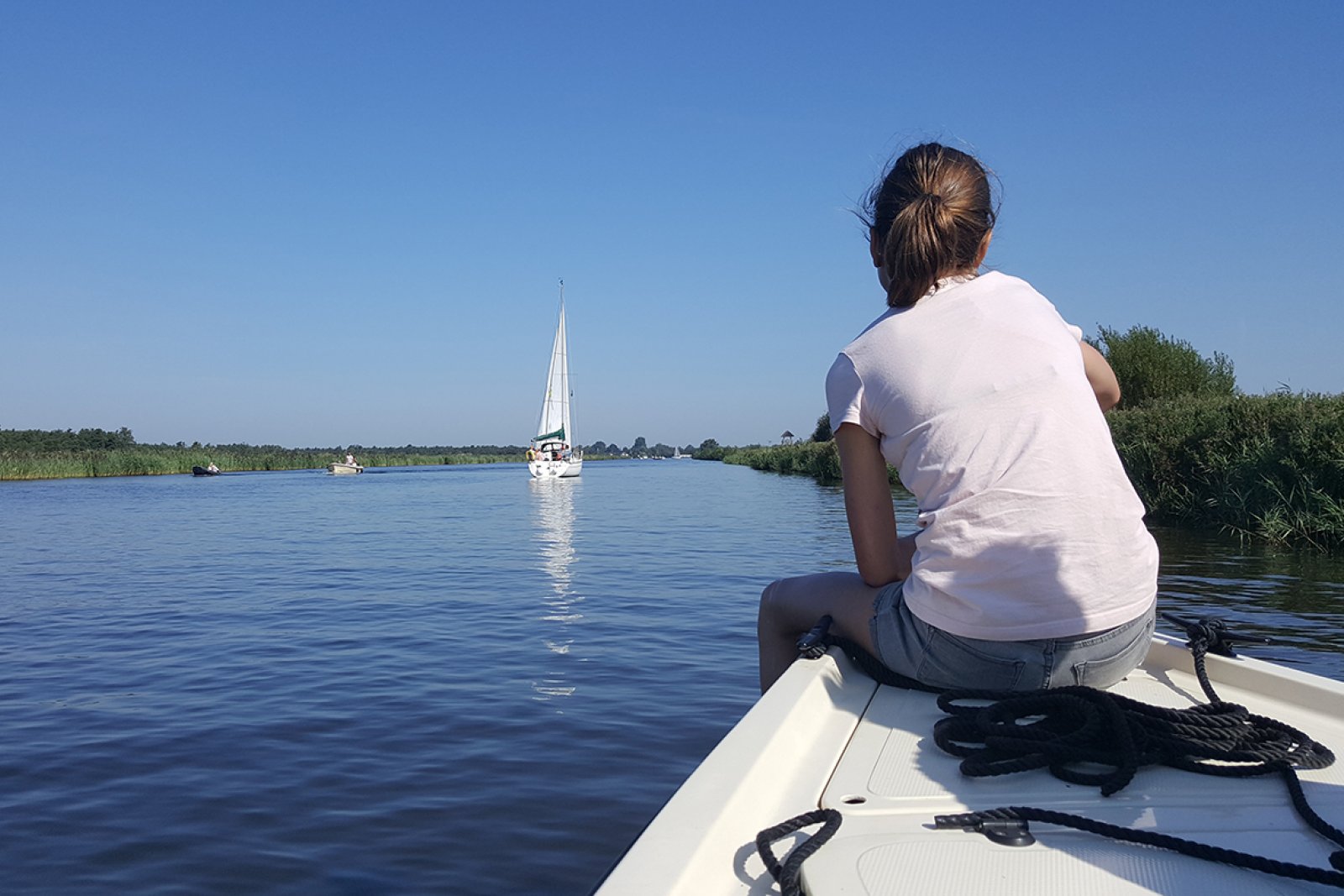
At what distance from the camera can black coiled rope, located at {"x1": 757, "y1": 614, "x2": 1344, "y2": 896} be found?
1.53 m

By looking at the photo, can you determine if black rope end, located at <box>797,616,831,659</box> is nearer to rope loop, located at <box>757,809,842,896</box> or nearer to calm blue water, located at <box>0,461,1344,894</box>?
rope loop, located at <box>757,809,842,896</box>

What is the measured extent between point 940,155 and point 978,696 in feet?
4.43

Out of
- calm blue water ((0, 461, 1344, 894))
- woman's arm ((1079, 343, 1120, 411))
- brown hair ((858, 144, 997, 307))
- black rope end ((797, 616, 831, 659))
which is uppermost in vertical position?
brown hair ((858, 144, 997, 307))

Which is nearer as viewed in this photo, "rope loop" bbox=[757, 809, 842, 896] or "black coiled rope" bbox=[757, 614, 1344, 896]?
"rope loop" bbox=[757, 809, 842, 896]

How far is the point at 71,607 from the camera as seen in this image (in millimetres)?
9922

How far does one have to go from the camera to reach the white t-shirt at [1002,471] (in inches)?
83.7

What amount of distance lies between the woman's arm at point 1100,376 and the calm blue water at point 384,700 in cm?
236

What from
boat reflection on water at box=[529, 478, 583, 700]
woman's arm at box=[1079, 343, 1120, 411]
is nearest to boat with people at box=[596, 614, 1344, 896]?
woman's arm at box=[1079, 343, 1120, 411]

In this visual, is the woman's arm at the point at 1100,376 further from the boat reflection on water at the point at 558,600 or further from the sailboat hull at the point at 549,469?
the sailboat hull at the point at 549,469

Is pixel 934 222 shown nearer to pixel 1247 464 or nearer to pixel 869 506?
pixel 869 506

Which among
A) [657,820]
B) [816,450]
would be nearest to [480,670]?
[657,820]

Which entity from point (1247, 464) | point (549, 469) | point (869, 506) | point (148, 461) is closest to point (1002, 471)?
point (869, 506)

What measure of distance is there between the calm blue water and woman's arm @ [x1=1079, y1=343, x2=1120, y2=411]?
236 centimetres

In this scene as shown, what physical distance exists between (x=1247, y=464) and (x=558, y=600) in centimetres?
1016
